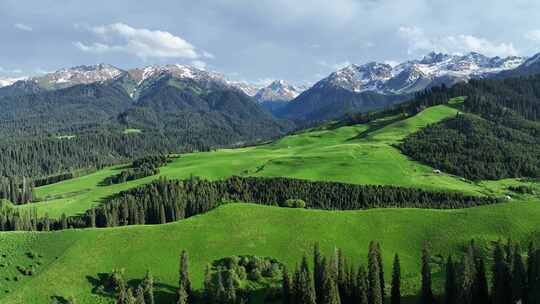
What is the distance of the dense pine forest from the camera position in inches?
3056

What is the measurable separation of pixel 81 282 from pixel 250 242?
38.3 m

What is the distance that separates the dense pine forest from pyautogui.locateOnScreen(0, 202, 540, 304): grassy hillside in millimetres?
4673

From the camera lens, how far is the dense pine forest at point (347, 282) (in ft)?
255

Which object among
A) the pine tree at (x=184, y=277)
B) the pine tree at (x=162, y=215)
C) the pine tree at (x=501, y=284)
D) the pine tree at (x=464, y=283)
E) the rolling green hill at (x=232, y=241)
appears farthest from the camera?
the pine tree at (x=162, y=215)

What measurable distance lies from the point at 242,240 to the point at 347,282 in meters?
32.8

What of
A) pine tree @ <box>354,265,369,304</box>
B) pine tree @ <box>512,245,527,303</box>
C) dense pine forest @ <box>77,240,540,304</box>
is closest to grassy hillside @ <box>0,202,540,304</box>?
dense pine forest @ <box>77,240,540,304</box>

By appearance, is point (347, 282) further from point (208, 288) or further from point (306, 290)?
point (208, 288)

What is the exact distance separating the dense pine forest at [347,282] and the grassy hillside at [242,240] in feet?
15.3

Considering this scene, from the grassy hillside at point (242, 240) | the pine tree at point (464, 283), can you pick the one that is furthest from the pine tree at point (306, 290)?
the pine tree at point (464, 283)

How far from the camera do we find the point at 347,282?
8750 cm

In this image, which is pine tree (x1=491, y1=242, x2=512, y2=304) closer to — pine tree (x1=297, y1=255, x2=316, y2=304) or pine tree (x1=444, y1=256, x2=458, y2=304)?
pine tree (x1=444, y1=256, x2=458, y2=304)

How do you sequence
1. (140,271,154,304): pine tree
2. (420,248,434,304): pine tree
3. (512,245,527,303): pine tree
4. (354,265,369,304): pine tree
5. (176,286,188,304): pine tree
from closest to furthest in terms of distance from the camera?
(512,245,527,303): pine tree
(354,265,369,304): pine tree
(420,248,434,304): pine tree
(176,286,188,304): pine tree
(140,271,154,304): pine tree

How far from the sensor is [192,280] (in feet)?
320

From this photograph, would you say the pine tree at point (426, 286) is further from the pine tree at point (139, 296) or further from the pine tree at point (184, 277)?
the pine tree at point (139, 296)
